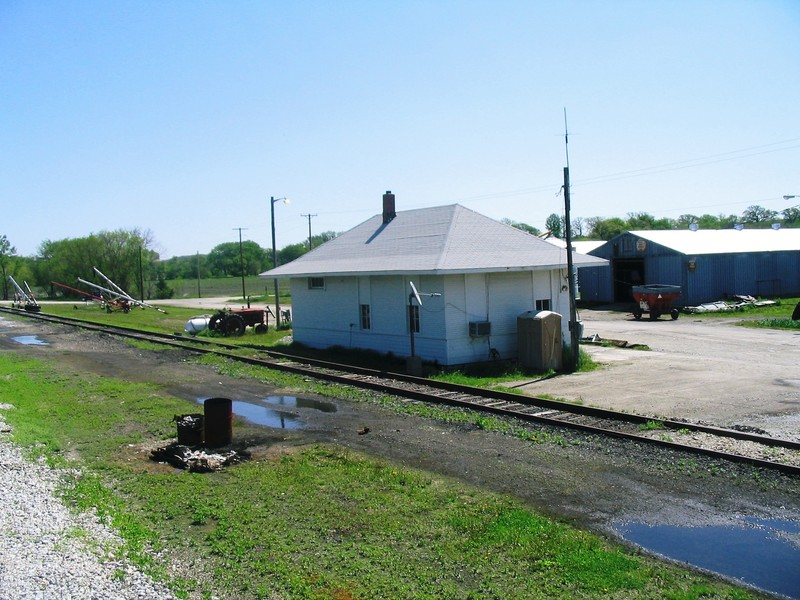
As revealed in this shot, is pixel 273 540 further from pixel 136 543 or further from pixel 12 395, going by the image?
pixel 12 395

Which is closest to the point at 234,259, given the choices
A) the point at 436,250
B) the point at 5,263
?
the point at 5,263

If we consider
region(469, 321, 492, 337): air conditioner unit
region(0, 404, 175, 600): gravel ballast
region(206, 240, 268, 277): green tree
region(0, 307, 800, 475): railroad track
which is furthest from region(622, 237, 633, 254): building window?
region(206, 240, 268, 277): green tree

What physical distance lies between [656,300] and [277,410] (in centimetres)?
2378

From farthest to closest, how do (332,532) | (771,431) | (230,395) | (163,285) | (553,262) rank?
(163,285) → (553,262) → (230,395) → (771,431) → (332,532)

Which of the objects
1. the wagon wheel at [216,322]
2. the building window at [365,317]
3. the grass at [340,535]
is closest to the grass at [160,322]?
the wagon wheel at [216,322]

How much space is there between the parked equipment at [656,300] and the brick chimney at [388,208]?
14028 millimetres

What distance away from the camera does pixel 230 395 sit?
1650 centimetres

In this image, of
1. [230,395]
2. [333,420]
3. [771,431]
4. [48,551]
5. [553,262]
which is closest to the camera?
[48,551]

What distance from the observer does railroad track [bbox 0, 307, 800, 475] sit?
396 inches

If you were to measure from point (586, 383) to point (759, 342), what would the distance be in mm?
10318

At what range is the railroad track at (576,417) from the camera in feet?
33.0

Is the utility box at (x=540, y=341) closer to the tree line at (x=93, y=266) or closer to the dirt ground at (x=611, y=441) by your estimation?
the dirt ground at (x=611, y=441)

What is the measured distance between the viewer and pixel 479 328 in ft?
62.5

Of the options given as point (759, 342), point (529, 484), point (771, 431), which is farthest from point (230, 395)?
point (759, 342)
